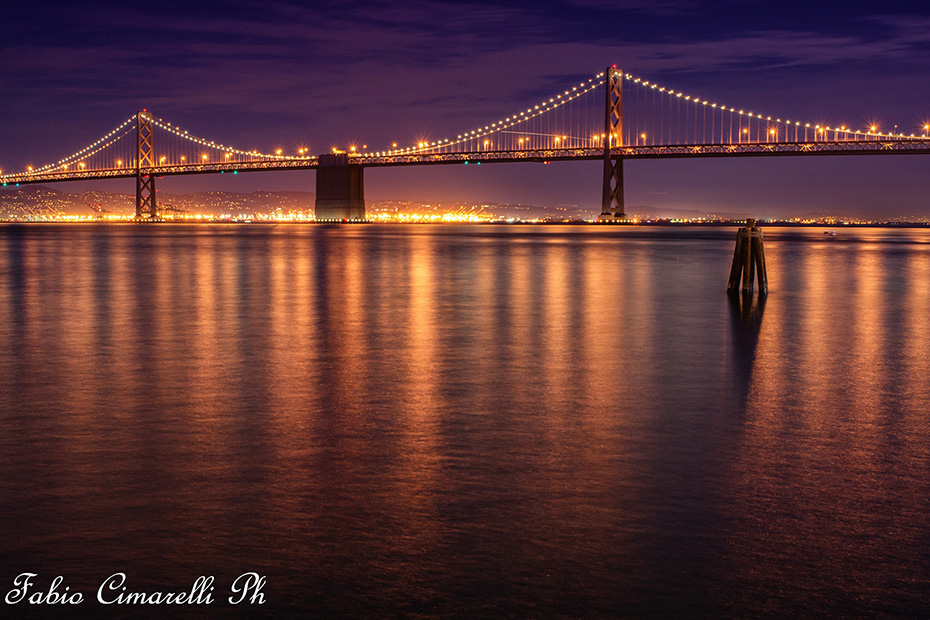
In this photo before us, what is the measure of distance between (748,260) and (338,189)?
7722cm

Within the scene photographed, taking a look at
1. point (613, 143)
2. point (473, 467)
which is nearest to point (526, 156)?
point (613, 143)

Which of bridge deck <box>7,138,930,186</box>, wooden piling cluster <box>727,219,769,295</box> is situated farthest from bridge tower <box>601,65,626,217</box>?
wooden piling cluster <box>727,219,769,295</box>

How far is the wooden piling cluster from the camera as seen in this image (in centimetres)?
1617

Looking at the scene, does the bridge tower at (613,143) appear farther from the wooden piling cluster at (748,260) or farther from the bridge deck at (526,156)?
the wooden piling cluster at (748,260)

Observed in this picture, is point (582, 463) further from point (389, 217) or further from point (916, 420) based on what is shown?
point (389, 217)

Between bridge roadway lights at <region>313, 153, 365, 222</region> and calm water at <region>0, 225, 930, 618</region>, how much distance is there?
78780 millimetres

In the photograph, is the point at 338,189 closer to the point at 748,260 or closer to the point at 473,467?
the point at 748,260

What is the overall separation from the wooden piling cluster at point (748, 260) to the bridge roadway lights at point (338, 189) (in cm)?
7392

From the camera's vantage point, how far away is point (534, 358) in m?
8.88

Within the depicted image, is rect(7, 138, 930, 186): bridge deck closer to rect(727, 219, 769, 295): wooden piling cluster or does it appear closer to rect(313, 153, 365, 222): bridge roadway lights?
rect(313, 153, 365, 222): bridge roadway lights

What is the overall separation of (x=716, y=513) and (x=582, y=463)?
38.3 inches

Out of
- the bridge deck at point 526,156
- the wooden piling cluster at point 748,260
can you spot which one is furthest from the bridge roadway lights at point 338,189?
the wooden piling cluster at point 748,260

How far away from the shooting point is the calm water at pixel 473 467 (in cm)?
339

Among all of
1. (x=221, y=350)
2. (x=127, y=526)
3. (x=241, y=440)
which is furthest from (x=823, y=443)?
(x=221, y=350)
